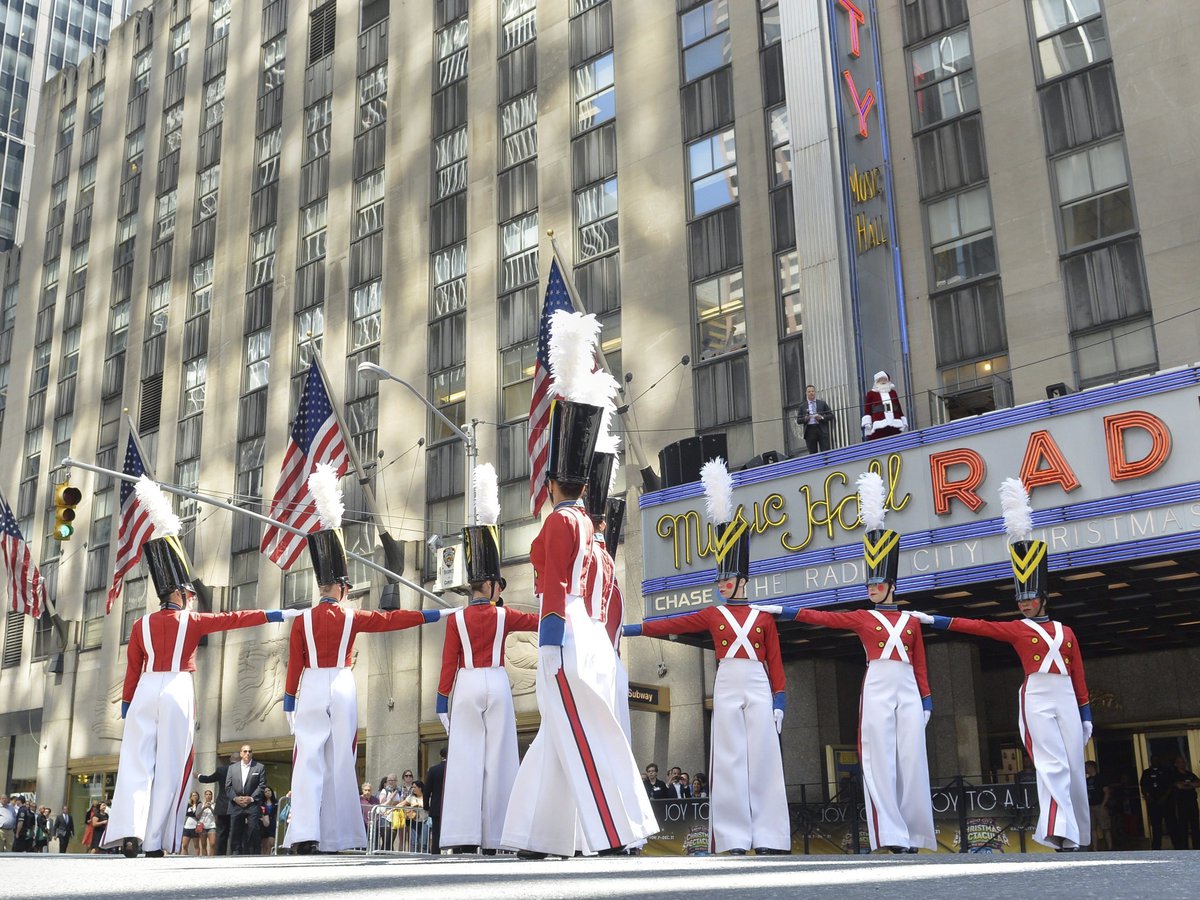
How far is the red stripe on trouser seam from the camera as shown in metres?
7.47

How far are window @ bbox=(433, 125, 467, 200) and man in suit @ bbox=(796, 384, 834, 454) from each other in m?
16.3

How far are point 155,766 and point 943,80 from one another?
862 inches

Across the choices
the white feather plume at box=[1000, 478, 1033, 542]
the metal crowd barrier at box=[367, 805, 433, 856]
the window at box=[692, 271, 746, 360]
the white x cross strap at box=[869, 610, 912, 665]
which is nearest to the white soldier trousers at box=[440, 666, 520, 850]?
the white x cross strap at box=[869, 610, 912, 665]

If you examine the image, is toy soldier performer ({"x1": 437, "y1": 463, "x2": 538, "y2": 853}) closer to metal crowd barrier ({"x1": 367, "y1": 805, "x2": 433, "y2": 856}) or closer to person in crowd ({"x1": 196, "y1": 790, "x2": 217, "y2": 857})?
metal crowd barrier ({"x1": 367, "y1": 805, "x2": 433, "y2": 856})

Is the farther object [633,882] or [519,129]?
[519,129]

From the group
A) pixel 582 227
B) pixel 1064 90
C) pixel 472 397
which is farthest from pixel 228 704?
pixel 1064 90

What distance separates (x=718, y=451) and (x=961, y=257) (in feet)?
21.1

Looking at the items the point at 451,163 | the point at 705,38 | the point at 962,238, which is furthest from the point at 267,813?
the point at 451,163

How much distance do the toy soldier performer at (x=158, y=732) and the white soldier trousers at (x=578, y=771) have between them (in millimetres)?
4267

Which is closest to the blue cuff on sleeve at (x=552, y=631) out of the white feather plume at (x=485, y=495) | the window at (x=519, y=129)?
the white feather plume at (x=485, y=495)

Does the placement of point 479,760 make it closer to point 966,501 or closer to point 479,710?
point 479,710

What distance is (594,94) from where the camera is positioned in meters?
33.5

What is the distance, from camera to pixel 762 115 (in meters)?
29.0

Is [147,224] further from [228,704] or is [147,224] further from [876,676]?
[876,676]
